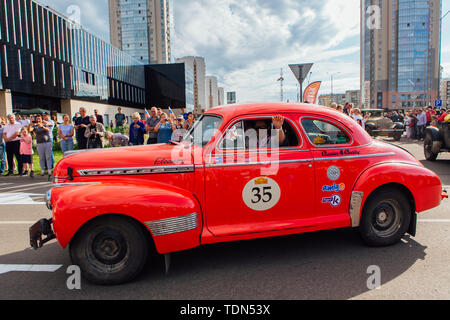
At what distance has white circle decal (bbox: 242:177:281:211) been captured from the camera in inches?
140

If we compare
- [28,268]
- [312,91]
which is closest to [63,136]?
[28,268]

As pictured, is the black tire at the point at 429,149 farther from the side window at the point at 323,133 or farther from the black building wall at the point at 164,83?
the black building wall at the point at 164,83

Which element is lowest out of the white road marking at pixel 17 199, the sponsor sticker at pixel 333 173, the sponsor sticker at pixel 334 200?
the white road marking at pixel 17 199

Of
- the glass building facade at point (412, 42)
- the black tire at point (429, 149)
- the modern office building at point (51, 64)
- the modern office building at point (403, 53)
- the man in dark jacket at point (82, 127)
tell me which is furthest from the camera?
the modern office building at point (403, 53)

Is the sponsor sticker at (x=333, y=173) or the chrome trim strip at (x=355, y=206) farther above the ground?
the sponsor sticker at (x=333, y=173)

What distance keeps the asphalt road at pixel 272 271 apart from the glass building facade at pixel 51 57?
32280 millimetres

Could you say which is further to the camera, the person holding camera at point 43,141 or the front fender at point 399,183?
the person holding camera at point 43,141

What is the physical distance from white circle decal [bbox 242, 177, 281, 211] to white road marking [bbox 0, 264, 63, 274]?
7.72 ft

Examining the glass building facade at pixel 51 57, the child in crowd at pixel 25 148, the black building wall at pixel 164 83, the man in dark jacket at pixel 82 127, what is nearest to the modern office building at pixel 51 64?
the glass building facade at pixel 51 57

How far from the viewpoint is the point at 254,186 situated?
355cm

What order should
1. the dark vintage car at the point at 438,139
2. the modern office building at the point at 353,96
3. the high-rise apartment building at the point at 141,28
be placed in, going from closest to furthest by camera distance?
the dark vintage car at the point at 438,139
the high-rise apartment building at the point at 141,28
the modern office building at the point at 353,96

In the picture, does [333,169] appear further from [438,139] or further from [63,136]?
[63,136]

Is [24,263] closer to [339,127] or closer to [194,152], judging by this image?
[194,152]

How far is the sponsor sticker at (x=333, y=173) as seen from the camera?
3.78m
